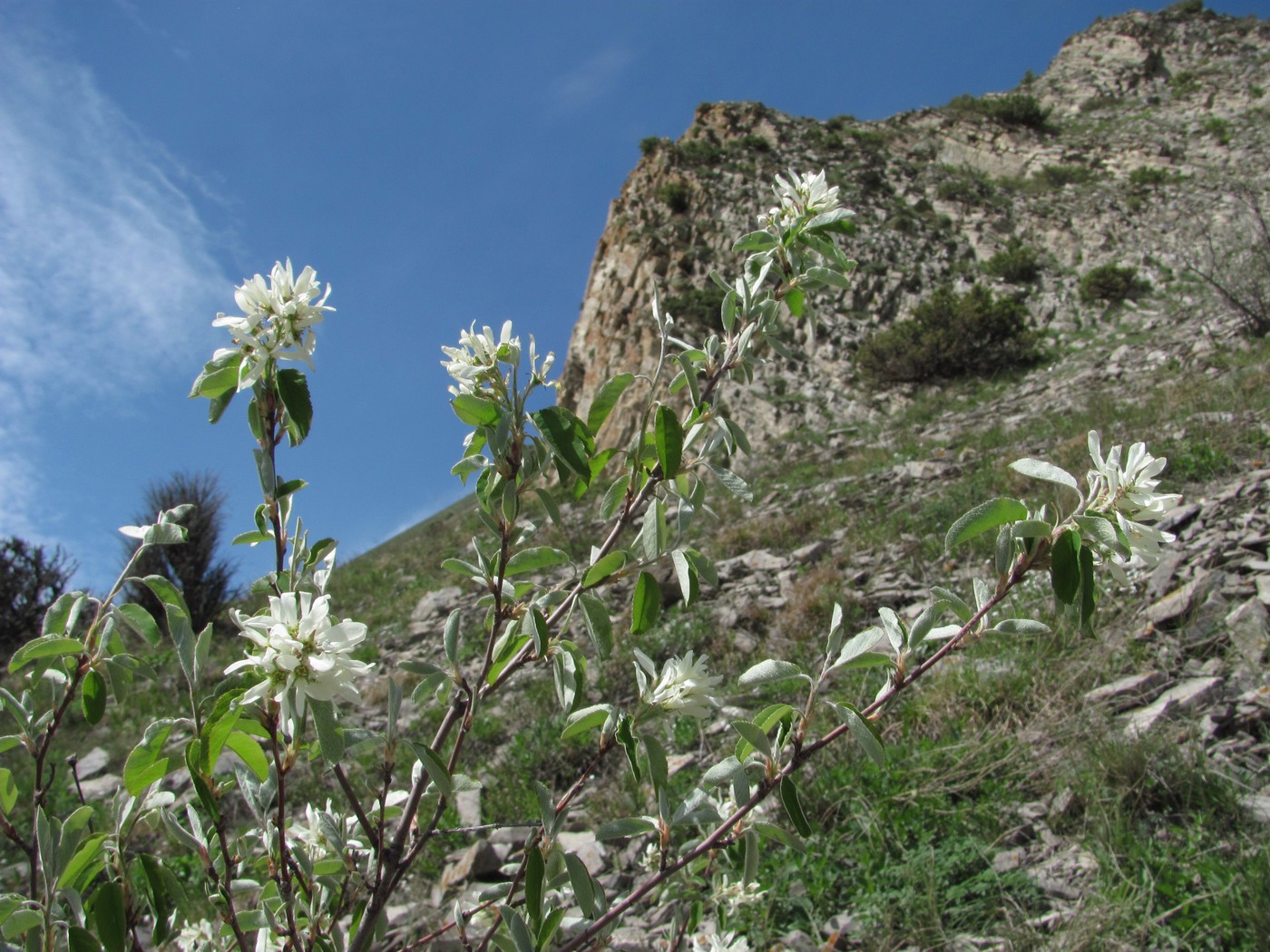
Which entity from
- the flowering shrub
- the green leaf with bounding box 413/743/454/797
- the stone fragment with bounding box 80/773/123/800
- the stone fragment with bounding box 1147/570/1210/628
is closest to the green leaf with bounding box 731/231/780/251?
the flowering shrub

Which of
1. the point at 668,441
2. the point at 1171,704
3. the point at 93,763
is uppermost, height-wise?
the point at 93,763

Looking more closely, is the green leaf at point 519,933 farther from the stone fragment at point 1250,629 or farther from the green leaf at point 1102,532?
the stone fragment at point 1250,629

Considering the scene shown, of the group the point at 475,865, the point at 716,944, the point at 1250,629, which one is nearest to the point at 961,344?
the point at 1250,629

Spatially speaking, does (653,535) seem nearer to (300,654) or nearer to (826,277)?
(300,654)

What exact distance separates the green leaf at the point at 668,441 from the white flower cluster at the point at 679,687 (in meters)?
0.28

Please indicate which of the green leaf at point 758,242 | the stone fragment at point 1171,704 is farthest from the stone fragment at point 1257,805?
the green leaf at point 758,242

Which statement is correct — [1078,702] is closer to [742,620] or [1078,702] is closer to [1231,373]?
[742,620]

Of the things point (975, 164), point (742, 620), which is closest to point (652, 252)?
point (975, 164)

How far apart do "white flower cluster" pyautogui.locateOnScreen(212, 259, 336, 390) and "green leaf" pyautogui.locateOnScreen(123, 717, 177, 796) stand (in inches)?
16.7

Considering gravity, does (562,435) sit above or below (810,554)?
below

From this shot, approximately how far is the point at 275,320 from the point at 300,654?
44 centimetres

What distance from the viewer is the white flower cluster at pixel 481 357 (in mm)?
1034

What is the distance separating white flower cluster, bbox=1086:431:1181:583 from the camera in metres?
0.90

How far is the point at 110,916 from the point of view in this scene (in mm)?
829
